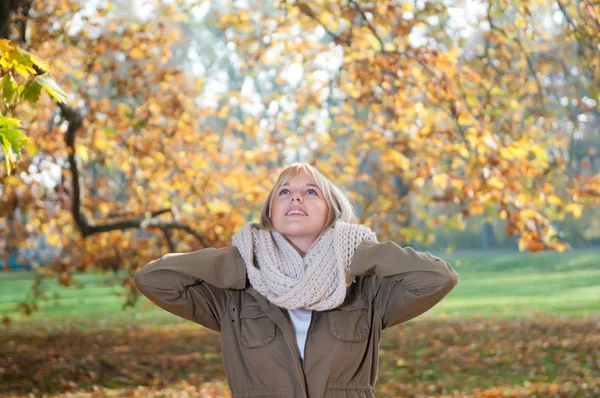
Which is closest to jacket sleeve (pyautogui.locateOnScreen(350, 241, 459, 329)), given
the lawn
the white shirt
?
the white shirt

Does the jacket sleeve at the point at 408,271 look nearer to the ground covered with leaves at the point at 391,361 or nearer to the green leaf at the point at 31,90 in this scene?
the green leaf at the point at 31,90

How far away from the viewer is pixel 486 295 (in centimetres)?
2002

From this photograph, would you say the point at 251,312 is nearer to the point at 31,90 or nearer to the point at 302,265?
the point at 302,265

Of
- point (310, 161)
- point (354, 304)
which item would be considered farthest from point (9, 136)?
point (310, 161)

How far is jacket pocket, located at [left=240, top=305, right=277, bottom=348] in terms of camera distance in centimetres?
282

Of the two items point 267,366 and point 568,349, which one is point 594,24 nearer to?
point 267,366

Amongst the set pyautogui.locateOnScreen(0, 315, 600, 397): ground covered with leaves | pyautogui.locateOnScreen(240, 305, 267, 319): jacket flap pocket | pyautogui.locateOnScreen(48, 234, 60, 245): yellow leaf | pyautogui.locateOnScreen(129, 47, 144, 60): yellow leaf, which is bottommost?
pyautogui.locateOnScreen(0, 315, 600, 397): ground covered with leaves

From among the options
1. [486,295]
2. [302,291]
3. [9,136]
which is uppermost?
[9,136]

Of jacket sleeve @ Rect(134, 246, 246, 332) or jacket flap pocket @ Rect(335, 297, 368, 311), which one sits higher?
jacket sleeve @ Rect(134, 246, 246, 332)

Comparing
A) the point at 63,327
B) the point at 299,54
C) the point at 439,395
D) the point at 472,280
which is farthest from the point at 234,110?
the point at 439,395

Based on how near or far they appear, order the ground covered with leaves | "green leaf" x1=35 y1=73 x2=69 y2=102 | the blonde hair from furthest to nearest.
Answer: the ground covered with leaves, "green leaf" x1=35 y1=73 x2=69 y2=102, the blonde hair

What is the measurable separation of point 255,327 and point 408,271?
22.2 inches

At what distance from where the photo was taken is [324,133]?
485 inches

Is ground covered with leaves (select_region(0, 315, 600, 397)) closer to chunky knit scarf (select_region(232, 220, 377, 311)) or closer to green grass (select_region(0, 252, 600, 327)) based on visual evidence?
green grass (select_region(0, 252, 600, 327))
